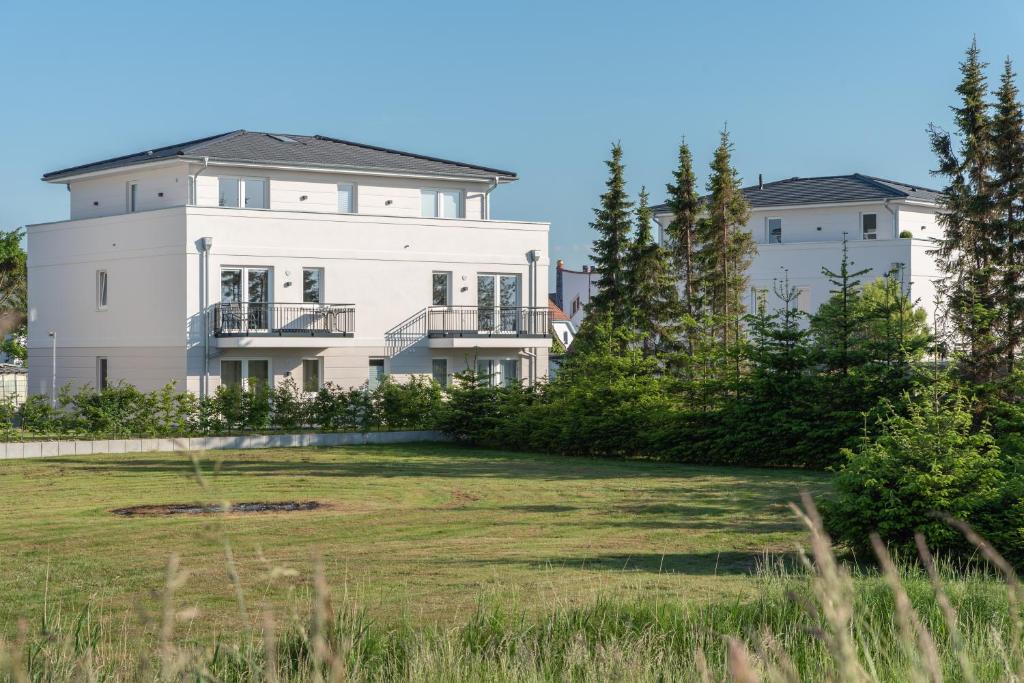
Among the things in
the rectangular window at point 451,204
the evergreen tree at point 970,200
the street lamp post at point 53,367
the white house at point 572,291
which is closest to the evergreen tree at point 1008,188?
the evergreen tree at point 970,200

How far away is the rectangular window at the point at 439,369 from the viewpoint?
43094 millimetres

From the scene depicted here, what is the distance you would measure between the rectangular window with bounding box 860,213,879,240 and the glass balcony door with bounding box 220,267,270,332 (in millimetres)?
30671

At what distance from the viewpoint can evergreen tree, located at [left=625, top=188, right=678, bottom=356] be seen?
4341cm

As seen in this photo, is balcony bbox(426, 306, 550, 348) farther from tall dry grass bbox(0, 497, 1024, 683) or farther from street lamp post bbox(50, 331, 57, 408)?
tall dry grass bbox(0, 497, 1024, 683)

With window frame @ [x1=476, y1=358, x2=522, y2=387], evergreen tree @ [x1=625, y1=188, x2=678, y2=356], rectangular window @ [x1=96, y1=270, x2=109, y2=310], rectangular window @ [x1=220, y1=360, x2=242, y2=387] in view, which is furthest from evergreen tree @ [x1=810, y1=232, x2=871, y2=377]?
rectangular window @ [x1=96, y1=270, x2=109, y2=310]

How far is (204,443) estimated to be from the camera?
29.0 metres

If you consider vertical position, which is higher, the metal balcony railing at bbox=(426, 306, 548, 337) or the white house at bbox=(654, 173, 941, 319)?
the white house at bbox=(654, 173, 941, 319)

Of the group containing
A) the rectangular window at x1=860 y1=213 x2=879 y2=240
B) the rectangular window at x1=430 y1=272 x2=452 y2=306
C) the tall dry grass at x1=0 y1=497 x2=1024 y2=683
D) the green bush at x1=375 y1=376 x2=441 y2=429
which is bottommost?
the tall dry grass at x1=0 y1=497 x2=1024 y2=683

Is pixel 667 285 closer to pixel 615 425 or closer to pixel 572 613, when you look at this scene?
pixel 615 425

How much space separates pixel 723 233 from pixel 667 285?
3321mm

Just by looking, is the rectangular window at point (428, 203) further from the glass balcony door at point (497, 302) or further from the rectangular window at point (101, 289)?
the rectangular window at point (101, 289)

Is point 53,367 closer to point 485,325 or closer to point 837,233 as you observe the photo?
point 485,325

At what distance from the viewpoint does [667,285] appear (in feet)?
144

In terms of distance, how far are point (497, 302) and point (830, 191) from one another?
77.7 feet
